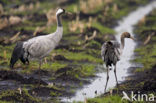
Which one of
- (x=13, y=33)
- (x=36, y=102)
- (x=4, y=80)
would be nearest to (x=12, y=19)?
(x=13, y=33)

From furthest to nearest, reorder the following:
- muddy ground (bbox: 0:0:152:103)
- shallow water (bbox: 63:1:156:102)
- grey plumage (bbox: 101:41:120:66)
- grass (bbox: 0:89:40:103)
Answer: shallow water (bbox: 63:1:156:102) < grey plumage (bbox: 101:41:120:66) < muddy ground (bbox: 0:0:152:103) < grass (bbox: 0:89:40:103)

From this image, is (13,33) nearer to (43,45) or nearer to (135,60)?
(135,60)

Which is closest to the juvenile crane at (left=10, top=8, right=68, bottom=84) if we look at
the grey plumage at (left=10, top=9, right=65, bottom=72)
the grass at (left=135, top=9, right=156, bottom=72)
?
the grey plumage at (left=10, top=9, right=65, bottom=72)

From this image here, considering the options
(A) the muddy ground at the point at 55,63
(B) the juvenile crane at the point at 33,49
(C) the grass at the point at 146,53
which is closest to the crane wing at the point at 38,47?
(B) the juvenile crane at the point at 33,49

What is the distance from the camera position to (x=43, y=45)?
13.2 m

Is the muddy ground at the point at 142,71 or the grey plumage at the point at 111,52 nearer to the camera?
the muddy ground at the point at 142,71

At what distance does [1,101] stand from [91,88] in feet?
12.9

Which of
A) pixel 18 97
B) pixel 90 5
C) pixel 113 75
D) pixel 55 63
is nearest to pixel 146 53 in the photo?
pixel 113 75

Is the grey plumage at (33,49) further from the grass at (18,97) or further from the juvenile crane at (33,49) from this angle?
the grass at (18,97)

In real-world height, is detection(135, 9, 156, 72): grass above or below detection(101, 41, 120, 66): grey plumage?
above

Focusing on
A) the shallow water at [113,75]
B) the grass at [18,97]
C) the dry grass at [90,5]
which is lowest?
the grass at [18,97]

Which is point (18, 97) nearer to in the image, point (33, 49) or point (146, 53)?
point (33, 49)

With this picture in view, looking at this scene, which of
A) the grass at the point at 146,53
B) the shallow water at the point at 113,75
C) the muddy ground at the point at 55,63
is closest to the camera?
the muddy ground at the point at 55,63

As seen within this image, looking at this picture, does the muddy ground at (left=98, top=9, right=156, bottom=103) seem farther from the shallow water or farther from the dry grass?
the dry grass
